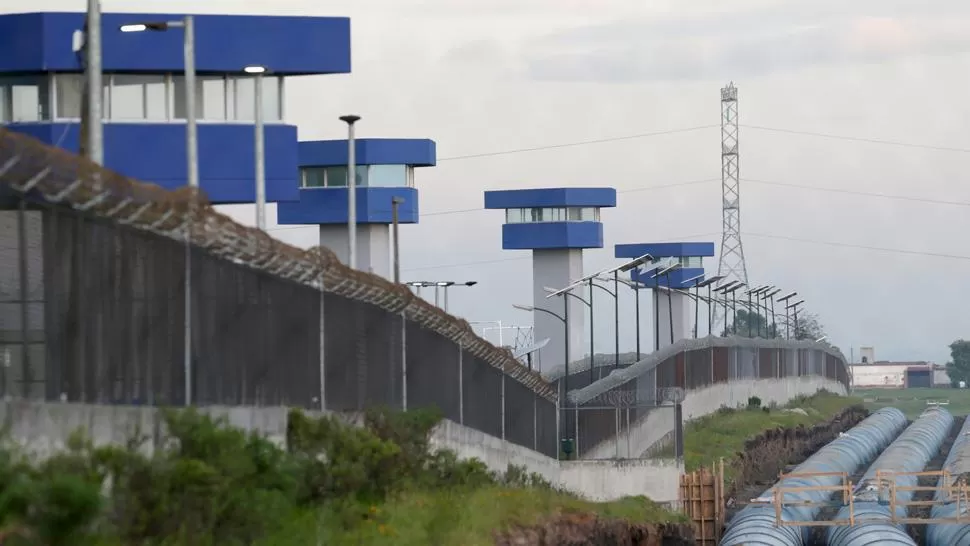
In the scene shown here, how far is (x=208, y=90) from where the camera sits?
46.5 meters

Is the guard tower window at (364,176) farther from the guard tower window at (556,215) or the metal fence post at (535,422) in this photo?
the guard tower window at (556,215)

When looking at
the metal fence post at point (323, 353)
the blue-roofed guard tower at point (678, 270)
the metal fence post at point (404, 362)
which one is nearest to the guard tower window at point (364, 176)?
the metal fence post at point (404, 362)

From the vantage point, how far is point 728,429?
88000 millimetres

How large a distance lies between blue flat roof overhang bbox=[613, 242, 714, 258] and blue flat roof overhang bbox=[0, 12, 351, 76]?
297 ft

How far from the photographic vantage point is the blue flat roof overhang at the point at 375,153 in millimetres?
76125

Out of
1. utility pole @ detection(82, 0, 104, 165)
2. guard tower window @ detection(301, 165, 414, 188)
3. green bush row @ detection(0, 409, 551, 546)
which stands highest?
guard tower window @ detection(301, 165, 414, 188)

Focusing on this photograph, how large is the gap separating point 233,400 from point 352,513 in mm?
1860

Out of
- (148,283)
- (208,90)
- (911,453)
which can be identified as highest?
(208,90)

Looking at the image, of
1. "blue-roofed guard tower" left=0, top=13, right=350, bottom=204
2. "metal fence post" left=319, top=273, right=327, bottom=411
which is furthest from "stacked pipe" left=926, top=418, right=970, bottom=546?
"metal fence post" left=319, top=273, right=327, bottom=411

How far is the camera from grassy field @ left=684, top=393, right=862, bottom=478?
75188mm

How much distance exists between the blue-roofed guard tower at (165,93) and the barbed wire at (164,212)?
16.6 m

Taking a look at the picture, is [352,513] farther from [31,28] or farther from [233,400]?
[31,28]

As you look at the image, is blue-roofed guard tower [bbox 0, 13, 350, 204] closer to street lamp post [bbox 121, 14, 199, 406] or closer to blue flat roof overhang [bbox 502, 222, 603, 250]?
street lamp post [bbox 121, 14, 199, 406]

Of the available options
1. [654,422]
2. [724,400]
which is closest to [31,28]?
[654,422]
